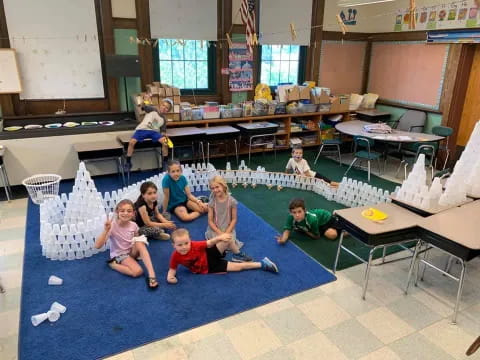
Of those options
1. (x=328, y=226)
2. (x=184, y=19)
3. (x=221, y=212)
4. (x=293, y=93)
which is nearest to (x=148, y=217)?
(x=221, y=212)

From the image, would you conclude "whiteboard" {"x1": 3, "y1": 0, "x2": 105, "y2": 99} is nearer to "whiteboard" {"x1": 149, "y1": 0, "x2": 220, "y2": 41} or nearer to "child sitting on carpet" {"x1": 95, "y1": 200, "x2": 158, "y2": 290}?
"whiteboard" {"x1": 149, "y1": 0, "x2": 220, "y2": 41}

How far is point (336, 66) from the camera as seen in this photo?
9422mm

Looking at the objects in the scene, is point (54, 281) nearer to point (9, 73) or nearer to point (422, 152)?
point (9, 73)

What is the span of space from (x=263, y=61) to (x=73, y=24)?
4.09m

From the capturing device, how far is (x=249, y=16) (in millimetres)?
7996

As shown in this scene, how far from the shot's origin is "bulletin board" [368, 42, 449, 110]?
7.97 metres

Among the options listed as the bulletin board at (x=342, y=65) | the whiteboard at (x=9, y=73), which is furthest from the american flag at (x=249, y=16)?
the whiteboard at (x=9, y=73)

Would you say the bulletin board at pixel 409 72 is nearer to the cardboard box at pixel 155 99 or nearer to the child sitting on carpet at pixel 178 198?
the cardboard box at pixel 155 99

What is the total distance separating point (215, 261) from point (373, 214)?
1.65m

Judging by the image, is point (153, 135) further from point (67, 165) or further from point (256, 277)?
point (256, 277)

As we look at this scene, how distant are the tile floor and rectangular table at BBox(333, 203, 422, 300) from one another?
1.00ft

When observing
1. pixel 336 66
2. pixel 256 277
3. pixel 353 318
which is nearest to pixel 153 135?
pixel 256 277

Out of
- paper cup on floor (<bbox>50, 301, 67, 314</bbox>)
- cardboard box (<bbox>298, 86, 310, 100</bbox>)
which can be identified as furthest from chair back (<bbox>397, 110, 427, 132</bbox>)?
paper cup on floor (<bbox>50, 301, 67, 314</bbox>)

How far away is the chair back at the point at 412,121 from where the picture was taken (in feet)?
27.0
